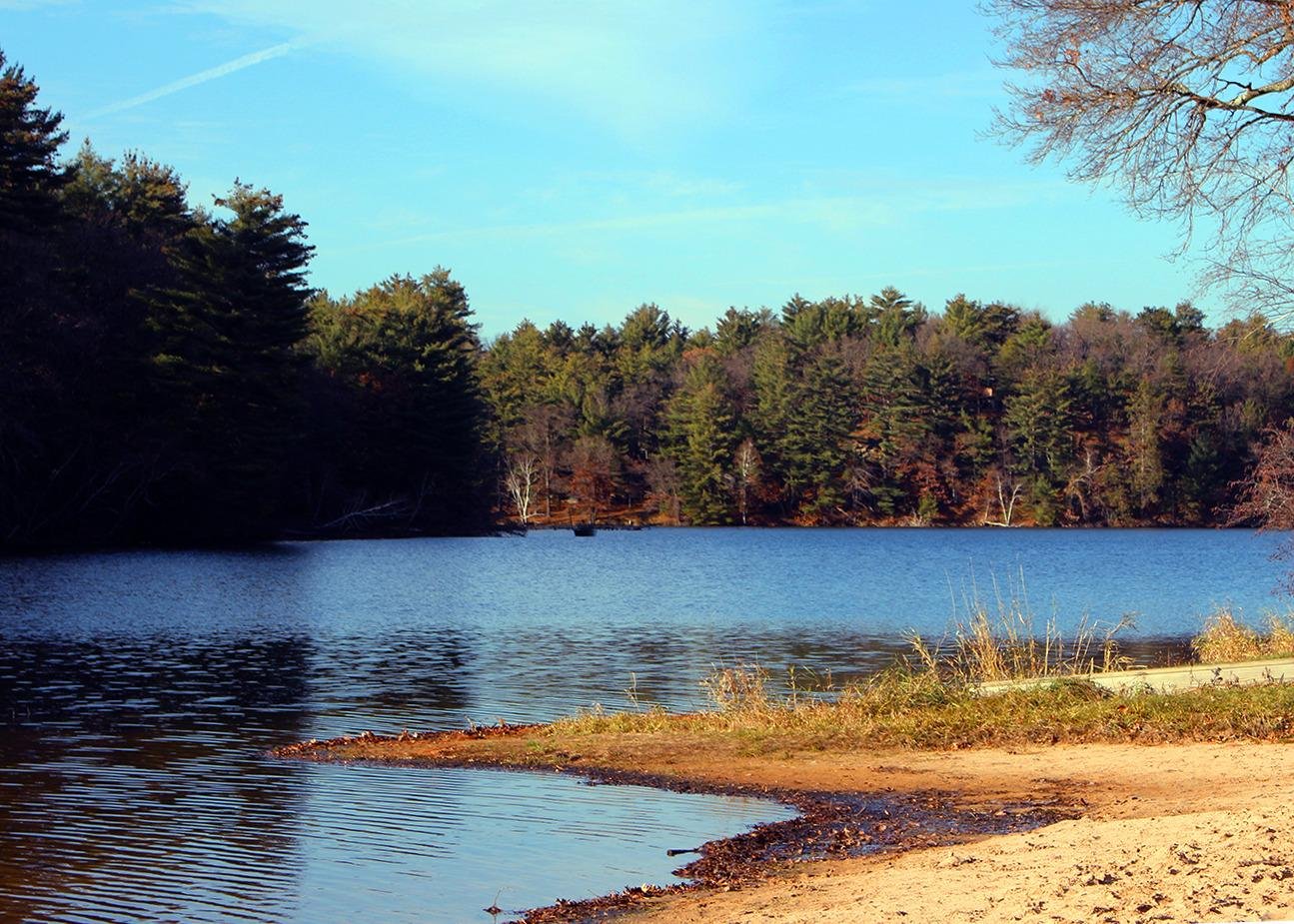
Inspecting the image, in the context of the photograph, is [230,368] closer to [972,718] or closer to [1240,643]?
[1240,643]

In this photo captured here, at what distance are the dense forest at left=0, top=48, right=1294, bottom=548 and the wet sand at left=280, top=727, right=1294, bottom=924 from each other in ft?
23.2

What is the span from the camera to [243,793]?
12609 millimetres

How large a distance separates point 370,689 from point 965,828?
1284 centimetres

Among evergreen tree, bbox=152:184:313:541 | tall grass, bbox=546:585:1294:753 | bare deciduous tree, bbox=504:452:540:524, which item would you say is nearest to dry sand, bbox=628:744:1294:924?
tall grass, bbox=546:585:1294:753

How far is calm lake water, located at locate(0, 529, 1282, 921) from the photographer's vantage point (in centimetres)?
966

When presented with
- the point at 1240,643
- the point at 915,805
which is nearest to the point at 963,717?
the point at 915,805

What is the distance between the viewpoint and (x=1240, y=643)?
2144 cm

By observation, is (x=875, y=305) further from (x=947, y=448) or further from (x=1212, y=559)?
(x=1212, y=559)

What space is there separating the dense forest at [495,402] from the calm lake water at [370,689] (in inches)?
251

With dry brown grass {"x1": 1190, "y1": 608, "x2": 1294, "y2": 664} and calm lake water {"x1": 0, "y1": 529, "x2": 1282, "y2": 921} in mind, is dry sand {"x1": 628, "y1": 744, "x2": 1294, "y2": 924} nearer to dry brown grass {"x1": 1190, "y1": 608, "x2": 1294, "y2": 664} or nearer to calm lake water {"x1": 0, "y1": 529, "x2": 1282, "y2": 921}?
calm lake water {"x1": 0, "y1": 529, "x2": 1282, "y2": 921}

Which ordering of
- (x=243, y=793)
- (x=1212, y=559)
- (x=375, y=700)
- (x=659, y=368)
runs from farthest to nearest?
→ (x=659, y=368) < (x=1212, y=559) < (x=375, y=700) < (x=243, y=793)

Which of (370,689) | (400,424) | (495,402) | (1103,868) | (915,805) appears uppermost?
(495,402)

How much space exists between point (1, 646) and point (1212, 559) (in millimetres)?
50964

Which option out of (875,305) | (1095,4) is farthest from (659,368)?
(1095,4)
